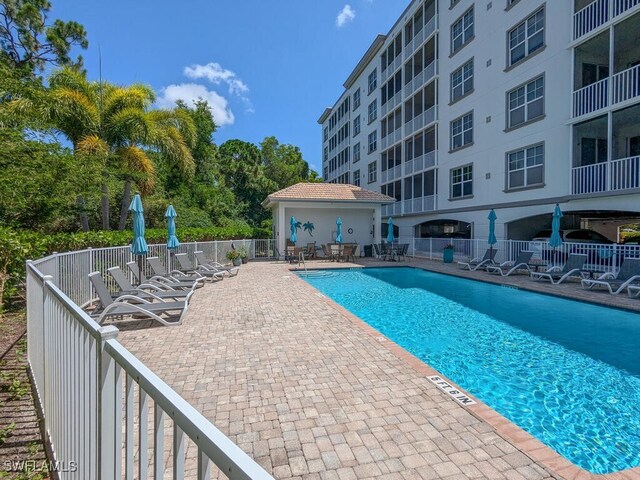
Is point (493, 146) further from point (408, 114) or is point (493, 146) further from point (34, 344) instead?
point (34, 344)

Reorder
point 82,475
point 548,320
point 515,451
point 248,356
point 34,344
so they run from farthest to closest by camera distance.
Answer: point 548,320 → point 248,356 → point 34,344 → point 515,451 → point 82,475

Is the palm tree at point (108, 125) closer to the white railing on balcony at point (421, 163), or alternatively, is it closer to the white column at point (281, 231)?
the white column at point (281, 231)

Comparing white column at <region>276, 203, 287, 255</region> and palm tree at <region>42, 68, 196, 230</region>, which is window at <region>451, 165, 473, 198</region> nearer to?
white column at <region>276, 203, 287, 255</region>

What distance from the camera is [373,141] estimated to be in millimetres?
35281

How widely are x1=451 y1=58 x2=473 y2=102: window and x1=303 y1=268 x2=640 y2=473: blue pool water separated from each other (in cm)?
1518

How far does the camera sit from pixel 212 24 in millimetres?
18797

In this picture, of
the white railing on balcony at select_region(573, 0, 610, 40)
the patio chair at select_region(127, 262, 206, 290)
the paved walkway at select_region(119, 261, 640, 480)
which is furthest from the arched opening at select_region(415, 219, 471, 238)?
the paved walkway at select_region(119, 261, 640, 480)

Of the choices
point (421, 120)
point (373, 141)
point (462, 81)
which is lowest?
point (421, 120)

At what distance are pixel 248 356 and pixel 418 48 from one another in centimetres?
2796

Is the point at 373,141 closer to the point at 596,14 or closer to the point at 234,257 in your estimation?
the point at 234,257

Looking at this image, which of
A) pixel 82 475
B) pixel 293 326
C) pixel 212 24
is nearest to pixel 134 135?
pixel 212 24

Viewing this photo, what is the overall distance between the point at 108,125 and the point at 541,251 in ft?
71.9

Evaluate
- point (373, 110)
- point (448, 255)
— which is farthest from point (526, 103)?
point (373, 110)

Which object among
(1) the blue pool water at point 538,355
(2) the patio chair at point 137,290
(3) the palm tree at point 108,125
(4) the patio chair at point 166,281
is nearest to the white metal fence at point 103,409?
(1) the blue pool water at point 538,355
